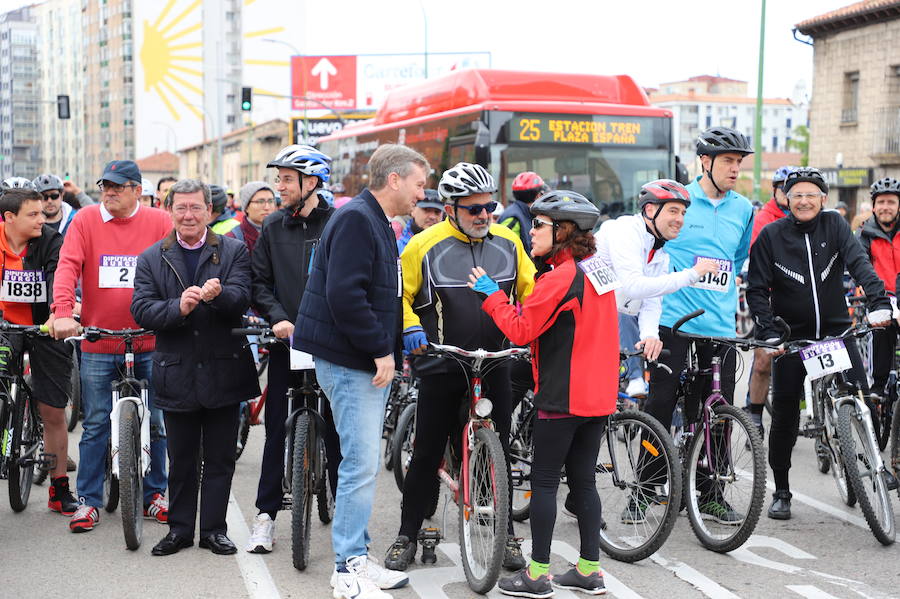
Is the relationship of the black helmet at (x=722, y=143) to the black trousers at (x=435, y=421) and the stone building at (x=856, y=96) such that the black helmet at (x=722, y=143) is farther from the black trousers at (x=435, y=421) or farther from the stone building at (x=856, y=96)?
the stone building at (x=856, y=96)

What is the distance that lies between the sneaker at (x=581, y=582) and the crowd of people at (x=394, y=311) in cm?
1

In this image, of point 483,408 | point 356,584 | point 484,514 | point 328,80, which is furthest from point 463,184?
point 328,80

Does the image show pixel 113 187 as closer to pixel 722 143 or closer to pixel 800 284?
pixel 722 143

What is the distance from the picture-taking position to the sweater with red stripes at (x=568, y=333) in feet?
16.8

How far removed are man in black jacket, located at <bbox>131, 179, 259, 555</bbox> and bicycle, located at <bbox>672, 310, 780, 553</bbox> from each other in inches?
96.0

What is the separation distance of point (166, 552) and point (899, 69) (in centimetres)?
3434

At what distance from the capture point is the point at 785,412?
22.6 ft

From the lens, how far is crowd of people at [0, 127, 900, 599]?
204 inches

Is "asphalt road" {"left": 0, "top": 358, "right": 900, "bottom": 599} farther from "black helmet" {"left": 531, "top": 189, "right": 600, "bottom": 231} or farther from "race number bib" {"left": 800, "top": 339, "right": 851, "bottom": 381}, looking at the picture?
"black helmet" {"left": 531, "top": 189, "right": 600, "bottom": 231}

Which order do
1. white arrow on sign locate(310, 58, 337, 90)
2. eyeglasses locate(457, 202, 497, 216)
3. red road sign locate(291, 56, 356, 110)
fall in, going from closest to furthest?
eyeglasses locate(457, 202, 497, 216), red road sign locate(291, 56, 356, 110), white arrow on sign locate(310, 58, 337, 90)

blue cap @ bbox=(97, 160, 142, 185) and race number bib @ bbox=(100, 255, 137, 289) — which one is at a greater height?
blue cap @ bbox=(97, 160, 142, 185)

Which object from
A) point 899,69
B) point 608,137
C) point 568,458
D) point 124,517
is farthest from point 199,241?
point 899,69

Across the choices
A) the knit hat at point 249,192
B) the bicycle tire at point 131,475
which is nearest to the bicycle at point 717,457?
the bicycle tire at point 131,475

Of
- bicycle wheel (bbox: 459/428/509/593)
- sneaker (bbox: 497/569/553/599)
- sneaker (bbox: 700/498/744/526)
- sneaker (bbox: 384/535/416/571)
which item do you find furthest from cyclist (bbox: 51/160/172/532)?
sneaker (bbox: 700/498/744/526)
